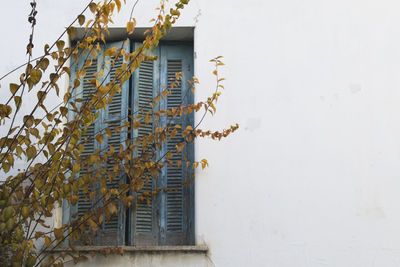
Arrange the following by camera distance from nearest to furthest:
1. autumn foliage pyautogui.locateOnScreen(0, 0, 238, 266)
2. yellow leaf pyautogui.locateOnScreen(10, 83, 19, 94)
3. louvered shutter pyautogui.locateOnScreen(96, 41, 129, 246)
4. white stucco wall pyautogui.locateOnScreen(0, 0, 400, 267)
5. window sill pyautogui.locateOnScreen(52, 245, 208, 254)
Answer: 1. yellow leaf pyautogui.locateOnScreen(10, 83, 19, 94)
2. autumn foliage pyautogui.locateOnScreen(0, 0, 238, 266)
3. window sill pyautogui.locateOnScreen(52, 245, 208, 254)
4. white stucco wall pyautogui.locateOnScreen(0, 0, 400, 267)
5. louvered shutter pyautogui.locateOnScreen(96, 41, 129, 246)

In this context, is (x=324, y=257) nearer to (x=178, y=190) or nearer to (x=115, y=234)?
(x=178, y=190)

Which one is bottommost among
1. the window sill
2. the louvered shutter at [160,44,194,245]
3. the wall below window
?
the wall below window

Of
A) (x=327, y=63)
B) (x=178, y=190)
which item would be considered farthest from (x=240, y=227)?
(x=327, y=63)

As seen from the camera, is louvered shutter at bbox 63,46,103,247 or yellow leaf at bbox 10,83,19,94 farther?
louvered shutter at bbox 63,46,103,247

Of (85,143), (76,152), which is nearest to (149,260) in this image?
(76,152)

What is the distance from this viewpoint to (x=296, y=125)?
5.54 meters

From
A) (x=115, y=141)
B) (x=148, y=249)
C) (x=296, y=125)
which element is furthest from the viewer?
(x=115, y=141)

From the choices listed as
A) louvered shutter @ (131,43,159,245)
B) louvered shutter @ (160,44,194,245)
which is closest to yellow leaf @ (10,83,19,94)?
louvered shutter @ (131,43,159,245)

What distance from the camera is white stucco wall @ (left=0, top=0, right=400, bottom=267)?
5.24m

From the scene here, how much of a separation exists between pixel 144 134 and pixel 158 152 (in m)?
0.20

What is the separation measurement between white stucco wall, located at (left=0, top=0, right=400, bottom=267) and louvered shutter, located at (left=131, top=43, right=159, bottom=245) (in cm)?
40

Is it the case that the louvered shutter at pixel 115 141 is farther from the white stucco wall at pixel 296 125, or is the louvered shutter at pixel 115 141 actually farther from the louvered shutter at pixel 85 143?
the white stucco wall at pixel 296 125

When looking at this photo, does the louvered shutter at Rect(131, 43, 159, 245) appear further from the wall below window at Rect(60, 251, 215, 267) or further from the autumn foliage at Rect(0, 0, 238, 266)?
the wall below window at Rect(60, 251, 215, 267)

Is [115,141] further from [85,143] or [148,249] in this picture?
[148,249]
